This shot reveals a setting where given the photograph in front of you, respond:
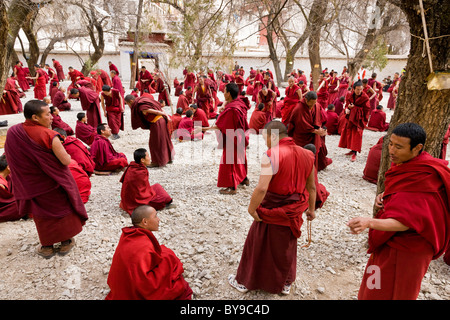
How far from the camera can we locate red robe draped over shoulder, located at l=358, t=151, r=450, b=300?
178cm

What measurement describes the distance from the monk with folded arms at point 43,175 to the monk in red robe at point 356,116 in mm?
5633

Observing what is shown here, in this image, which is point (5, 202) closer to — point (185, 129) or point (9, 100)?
point (185, 129)

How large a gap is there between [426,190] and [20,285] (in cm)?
359

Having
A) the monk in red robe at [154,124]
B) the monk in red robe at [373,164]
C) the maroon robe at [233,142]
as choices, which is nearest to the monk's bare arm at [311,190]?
the maroon robe at [233,142]

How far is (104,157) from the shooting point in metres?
5.59

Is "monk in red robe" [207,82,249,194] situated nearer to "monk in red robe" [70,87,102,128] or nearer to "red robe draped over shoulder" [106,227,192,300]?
"red robe draped over shoulder" [106,227,192,300]

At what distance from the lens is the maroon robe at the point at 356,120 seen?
247 inches

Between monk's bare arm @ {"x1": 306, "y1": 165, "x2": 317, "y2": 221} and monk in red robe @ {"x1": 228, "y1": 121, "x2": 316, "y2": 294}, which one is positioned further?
monk's bare arm @ {"x1": 306, "y1": 165, "x2": 317, "y2": 221}

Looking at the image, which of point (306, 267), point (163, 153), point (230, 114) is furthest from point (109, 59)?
point (306, 267)

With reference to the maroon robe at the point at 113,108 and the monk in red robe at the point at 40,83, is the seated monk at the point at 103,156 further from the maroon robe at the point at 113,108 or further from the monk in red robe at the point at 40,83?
the monk in red robe at the point at 40,83

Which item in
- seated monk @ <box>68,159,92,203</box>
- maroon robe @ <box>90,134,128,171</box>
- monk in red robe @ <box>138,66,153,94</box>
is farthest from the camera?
monk in red robe @ <box>138,66,153,94</box>

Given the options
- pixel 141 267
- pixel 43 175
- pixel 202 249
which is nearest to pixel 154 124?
pixel 43 175

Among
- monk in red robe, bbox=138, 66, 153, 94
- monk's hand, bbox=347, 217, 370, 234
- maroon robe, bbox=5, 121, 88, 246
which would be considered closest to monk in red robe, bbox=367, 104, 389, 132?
monk's hand, bbox=347, 217, 370, 234
